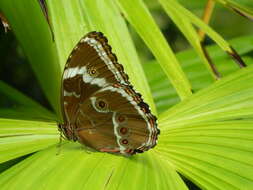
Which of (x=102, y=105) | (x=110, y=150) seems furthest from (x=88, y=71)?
(x=110, y=150)

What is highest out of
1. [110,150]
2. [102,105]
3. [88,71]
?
[88,71]

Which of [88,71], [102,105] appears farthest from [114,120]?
[88,71]

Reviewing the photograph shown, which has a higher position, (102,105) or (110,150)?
(102,105)

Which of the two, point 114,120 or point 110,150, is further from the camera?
point 114,120

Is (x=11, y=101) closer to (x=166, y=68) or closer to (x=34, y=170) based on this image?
(x=166, y=68)

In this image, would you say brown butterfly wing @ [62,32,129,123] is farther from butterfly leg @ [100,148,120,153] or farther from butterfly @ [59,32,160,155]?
butterfly leg @ [100,148,120,153]

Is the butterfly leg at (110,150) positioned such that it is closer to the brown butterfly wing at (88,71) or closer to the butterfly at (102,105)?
the butterfly at (102,105)

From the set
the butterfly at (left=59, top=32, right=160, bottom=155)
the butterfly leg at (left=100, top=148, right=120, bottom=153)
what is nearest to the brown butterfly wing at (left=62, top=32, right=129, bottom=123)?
the butterfly at (left=59, top=32, right=160, bottom=155)

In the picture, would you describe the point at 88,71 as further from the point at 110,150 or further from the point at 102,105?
the point at 110,150
